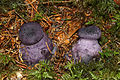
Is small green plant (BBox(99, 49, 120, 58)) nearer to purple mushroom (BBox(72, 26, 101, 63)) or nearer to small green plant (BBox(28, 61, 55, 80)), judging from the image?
purple mushroom (BBox(72, 26, 101, 63))

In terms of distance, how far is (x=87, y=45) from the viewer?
88.7 inches

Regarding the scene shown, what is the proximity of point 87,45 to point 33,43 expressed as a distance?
1047 millimetres

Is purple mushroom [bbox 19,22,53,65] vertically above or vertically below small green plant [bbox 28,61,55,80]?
above

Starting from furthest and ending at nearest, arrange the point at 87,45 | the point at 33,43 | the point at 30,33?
the point at 87,45
the point at 33,43
the point at 30,33

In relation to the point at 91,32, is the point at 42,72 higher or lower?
lower

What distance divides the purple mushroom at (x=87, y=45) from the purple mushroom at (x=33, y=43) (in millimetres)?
572

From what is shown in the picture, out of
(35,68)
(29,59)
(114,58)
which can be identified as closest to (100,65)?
(114,58)

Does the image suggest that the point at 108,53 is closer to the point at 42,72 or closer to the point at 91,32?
Answer: the point at 91,32

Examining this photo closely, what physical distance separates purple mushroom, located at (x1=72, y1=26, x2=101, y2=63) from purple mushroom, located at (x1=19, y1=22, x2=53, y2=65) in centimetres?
57

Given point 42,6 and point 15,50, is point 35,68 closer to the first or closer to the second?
point 15,50

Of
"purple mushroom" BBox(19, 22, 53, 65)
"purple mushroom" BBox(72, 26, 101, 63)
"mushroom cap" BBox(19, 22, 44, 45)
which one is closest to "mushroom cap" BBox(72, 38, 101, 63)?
"purple mushroom" BBox(72, 26, 101, 63)

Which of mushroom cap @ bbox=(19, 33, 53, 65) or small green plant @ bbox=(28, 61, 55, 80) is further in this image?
mushroom cap @ bbox=(19, 33, 53, 65)

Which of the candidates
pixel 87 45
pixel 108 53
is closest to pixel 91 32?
pixel 87 45

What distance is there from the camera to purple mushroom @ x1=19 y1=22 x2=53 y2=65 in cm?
205
